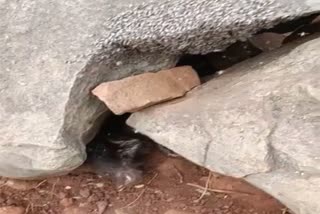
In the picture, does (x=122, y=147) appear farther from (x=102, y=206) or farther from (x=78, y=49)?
(x=78, y=49)

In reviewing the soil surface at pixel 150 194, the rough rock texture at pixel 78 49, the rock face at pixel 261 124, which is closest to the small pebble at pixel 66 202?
the soil surface at pixel 150 194

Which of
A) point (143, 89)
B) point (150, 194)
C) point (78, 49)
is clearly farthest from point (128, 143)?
point (78, 49)

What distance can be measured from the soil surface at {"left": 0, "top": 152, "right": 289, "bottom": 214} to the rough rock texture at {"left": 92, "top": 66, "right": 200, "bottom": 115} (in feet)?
A: 0.78

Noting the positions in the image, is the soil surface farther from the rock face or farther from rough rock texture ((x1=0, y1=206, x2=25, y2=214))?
the rock face

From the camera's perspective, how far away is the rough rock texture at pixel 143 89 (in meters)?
1.80

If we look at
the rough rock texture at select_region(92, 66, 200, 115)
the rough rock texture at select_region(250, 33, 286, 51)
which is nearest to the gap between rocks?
the rough rock texture at select_region(250, 33, 286, 51)

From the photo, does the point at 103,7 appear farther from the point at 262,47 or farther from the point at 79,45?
the point at 262,47

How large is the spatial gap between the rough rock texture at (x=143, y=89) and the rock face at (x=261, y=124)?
25mm

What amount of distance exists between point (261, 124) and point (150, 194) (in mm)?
407

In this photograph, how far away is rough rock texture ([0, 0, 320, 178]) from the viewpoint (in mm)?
1667

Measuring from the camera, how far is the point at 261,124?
1.70 metres

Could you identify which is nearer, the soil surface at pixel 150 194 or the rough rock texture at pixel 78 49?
the rough rock texture at pixel 78 49

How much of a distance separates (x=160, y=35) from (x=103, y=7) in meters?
0.12

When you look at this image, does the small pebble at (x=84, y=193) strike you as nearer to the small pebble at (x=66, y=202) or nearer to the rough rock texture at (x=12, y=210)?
the small pebble at (x=66, y=202)
